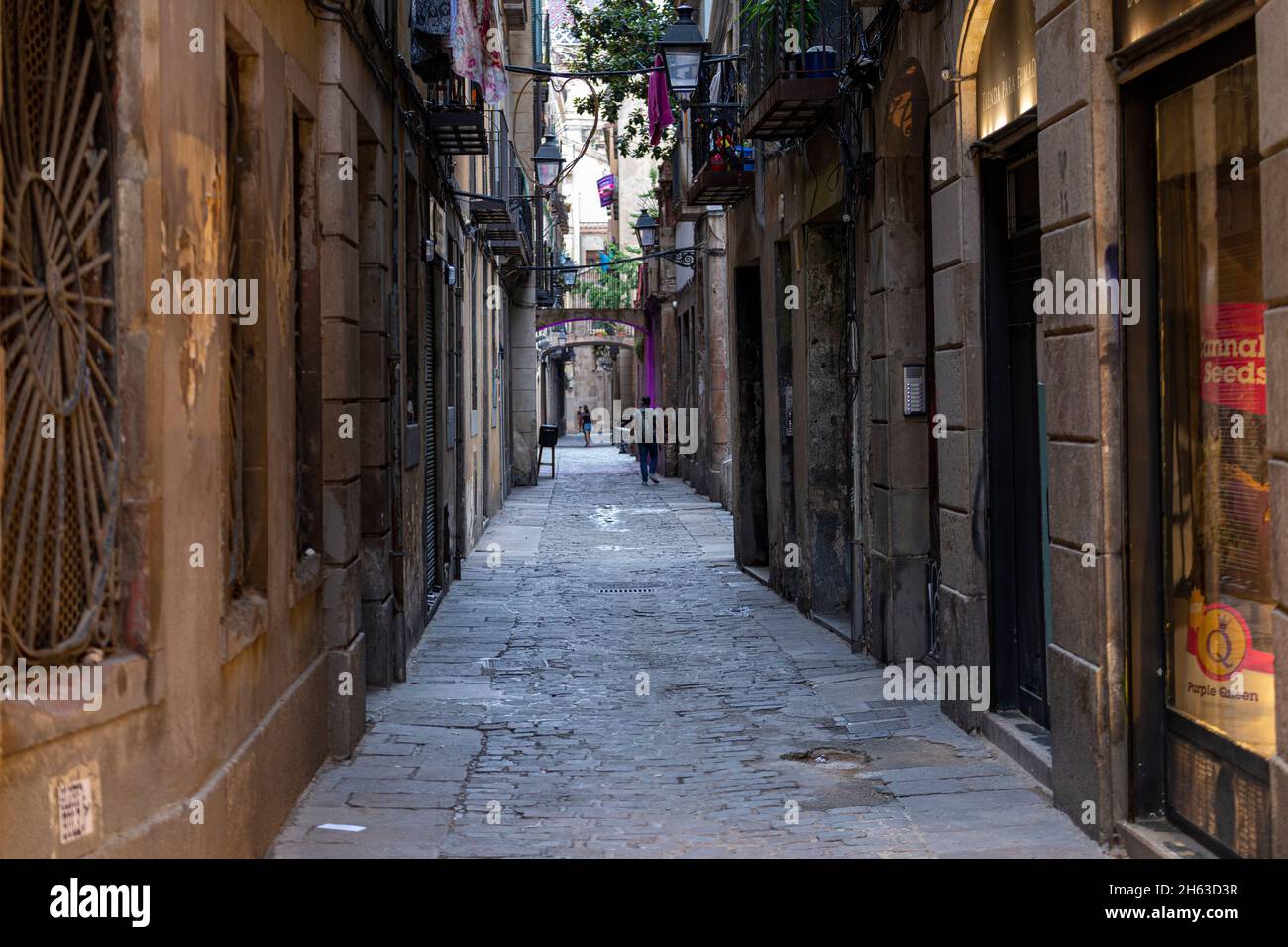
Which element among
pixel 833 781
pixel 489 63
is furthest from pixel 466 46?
pixel 833 781

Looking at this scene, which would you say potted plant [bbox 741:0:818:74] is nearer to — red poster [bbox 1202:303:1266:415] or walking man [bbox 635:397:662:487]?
red poster [bbox 1202:303:1266:415]

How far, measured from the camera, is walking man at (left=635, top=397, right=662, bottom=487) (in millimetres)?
31816

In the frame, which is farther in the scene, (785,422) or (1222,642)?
(785,422)

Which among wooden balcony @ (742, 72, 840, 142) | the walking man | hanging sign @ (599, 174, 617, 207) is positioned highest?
hanging sign @ (599, 174, 617, 207)

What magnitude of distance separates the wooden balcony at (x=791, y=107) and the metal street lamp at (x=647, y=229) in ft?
64.3

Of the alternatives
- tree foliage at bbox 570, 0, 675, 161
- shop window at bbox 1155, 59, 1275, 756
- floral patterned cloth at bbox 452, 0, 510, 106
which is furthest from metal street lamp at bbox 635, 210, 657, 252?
shop window at bbox 1155, 59, 1275, 756

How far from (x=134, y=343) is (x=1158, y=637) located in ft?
12.9

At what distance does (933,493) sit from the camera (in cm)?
966

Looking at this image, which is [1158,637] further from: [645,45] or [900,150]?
[645,45]

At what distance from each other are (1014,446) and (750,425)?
339 inches

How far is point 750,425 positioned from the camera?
643 inches

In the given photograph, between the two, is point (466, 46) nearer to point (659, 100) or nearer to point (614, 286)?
point (659, 100)

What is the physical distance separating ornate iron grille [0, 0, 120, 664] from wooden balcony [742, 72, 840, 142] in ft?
23.1

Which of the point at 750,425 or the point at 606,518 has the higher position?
the point at 750,425
